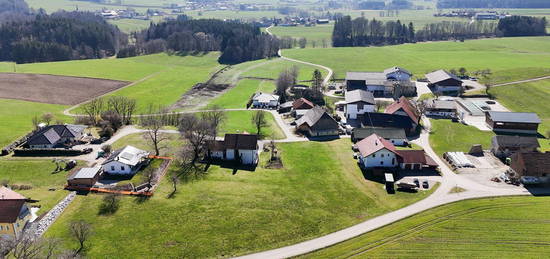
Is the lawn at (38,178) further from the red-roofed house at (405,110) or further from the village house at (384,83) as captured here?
the village house at (384,83)

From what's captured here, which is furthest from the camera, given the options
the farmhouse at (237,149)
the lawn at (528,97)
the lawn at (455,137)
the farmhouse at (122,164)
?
the lawn at (528,97)

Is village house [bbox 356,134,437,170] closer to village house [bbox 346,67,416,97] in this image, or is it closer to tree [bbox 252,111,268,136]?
tree [bbox 252,111,268,136]

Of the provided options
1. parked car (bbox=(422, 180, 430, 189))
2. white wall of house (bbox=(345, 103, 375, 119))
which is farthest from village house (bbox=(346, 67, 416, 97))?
parked car (bbox=(422, 180, 430, 189))

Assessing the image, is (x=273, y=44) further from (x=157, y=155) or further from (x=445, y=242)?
(x=445, y=242)

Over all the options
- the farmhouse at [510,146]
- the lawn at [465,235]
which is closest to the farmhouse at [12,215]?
the lawn at [465,235]

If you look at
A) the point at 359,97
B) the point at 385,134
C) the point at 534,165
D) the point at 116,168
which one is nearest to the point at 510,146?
the point at 534,165

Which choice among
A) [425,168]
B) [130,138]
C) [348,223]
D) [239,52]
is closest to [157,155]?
[130,138]

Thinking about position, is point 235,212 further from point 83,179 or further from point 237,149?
point 83,179
